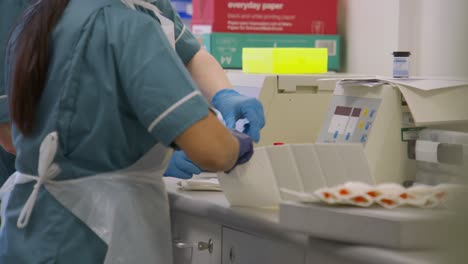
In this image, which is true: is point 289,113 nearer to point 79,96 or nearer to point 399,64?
point 399,64

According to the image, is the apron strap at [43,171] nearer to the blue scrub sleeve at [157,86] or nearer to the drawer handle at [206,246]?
the blue scrub sleeve at [157,86]

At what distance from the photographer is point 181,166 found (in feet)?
5.15

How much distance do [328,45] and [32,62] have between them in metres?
1.37

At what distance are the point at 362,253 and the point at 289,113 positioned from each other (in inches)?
37.8

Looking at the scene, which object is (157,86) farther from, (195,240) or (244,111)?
(195,240)

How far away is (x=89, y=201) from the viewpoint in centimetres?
124

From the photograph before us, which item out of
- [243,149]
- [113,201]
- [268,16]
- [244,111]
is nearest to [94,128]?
[113,201]

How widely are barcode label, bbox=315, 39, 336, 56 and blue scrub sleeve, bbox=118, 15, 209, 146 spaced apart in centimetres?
126

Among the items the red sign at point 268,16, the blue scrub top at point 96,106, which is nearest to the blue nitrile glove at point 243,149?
the blue scrub top at point 96,106

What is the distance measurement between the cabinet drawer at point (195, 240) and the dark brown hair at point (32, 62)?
45 cm

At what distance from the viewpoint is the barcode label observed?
7.76 ft

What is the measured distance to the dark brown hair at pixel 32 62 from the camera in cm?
120

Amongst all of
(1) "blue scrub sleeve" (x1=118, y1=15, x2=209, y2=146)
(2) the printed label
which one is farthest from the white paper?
(1) "blue scrub sleeve" (x1=118, y1=15, x2=209, y2=146)

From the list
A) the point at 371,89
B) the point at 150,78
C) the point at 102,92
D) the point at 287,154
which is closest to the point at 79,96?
the point at 102,92
